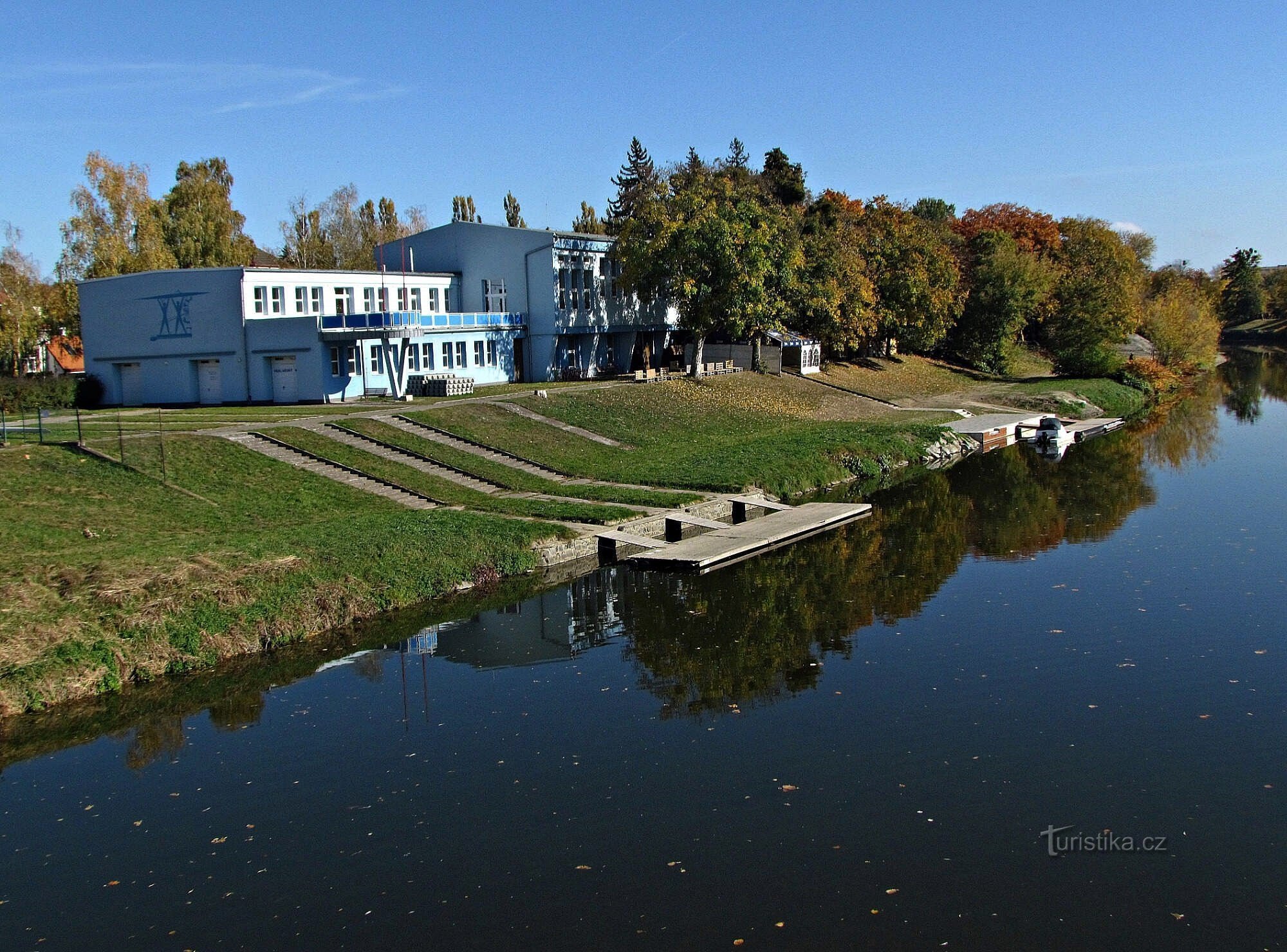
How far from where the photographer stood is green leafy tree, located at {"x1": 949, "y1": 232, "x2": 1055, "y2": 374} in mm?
83938

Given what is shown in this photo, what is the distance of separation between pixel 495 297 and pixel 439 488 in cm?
3098

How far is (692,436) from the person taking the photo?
170ft

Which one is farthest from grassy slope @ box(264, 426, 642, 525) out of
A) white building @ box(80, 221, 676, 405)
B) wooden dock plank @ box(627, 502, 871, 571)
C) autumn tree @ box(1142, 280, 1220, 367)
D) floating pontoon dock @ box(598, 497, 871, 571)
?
autumn tree @ box(1142, 280, 1220, 367)

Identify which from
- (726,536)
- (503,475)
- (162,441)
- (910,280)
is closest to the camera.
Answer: (726,536)

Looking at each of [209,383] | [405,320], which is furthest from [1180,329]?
[209,383]

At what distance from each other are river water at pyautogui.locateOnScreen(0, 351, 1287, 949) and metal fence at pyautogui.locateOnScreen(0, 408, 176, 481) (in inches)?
502

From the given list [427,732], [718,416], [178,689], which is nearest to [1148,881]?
[427,732]

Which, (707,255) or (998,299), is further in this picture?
(998,299)

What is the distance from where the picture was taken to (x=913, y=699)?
18797 mm

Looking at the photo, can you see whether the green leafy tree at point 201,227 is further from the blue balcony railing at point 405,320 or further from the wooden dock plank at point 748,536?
the wooden dock plank at point 748,536

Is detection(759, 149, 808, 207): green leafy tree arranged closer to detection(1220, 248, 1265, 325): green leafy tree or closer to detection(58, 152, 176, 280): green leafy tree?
detection(58, 152, 176, 280): green leafy tree

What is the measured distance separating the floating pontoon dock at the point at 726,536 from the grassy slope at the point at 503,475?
190 centimetres

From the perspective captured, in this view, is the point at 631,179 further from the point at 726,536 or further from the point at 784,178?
the point at 726,536

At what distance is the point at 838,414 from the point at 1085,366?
30.0 metres
